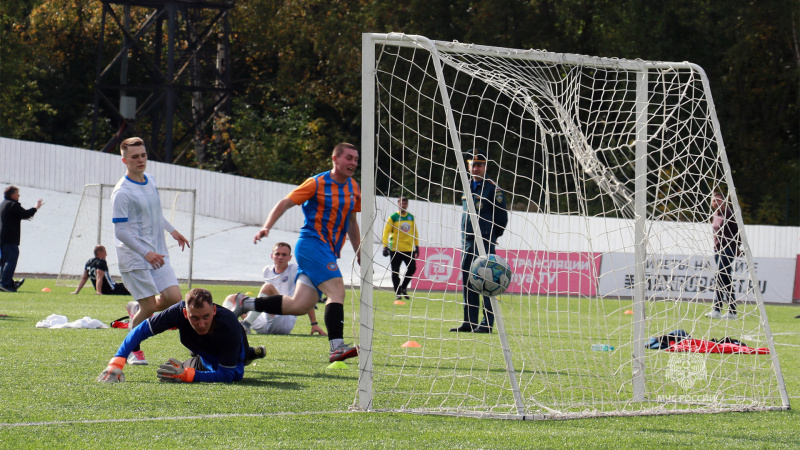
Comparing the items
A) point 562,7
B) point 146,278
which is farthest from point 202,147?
point 146,278

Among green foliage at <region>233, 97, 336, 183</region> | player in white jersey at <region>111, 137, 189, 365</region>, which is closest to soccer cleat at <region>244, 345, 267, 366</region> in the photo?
player in white jersey at <region>111, 137, 189, 365</region>

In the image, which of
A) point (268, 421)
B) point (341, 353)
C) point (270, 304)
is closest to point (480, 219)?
point (341, 353)

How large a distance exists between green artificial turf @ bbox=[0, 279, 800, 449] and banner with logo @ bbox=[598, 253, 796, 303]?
3.06ft

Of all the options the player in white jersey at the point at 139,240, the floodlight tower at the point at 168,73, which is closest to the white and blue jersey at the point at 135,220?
the player in white jersey at the point at 139,240

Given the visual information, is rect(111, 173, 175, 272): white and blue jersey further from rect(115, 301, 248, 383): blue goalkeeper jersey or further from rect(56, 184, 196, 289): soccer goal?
rect(56, 184, 196, 289): soccer goal

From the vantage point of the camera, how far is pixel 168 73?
86.4 feet

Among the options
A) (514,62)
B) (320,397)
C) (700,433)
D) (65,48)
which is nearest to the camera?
(700,433)

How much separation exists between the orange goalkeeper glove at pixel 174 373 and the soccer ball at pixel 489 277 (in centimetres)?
202

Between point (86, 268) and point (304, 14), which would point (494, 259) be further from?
point (304, 14)

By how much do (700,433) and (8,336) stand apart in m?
6.36

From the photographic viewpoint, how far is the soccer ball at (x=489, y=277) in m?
5.16

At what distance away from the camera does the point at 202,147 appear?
3080 centimetres

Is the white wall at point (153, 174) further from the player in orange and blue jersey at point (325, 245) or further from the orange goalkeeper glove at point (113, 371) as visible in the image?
the orange goalkeeper glove at point (113, 371)

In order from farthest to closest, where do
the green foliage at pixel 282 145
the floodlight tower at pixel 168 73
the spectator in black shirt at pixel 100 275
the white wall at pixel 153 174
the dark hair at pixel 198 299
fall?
the green foliage at pixel 282 145
the floodlight tower at pixel 168 73
the white wall at pixel 153 174
the spectator in black shirt at pixel 100 275
the dark hair at pixel 198 299
